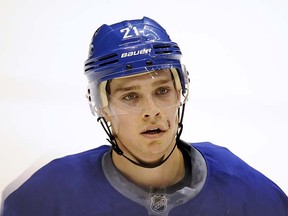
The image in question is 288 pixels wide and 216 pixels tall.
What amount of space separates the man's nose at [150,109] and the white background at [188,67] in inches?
30.4

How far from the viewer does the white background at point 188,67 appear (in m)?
2.34

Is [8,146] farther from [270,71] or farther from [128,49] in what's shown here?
[270,71]

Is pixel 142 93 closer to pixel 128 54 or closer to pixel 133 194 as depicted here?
pixel 128 54

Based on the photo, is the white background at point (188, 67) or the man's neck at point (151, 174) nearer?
the man's neck at point (151, 174)

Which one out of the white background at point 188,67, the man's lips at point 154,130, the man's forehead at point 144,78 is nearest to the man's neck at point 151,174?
the man's lips at point 154,130

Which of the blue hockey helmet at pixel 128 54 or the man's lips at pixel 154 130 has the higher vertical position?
the blue hockey helmet at pixel 128 54

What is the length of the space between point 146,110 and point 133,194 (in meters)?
0.27

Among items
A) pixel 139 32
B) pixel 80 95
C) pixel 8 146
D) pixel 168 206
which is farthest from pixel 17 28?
pixel 168 206

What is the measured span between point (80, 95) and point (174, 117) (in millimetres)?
973

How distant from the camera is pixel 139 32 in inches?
64.7

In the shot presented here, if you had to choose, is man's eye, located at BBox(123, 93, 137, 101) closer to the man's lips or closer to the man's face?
the man's face

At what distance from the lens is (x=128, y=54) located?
5.23ft

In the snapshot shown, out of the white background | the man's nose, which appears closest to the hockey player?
the man's nose

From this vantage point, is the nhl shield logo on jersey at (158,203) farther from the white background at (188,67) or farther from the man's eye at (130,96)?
the white background at (188,67)
